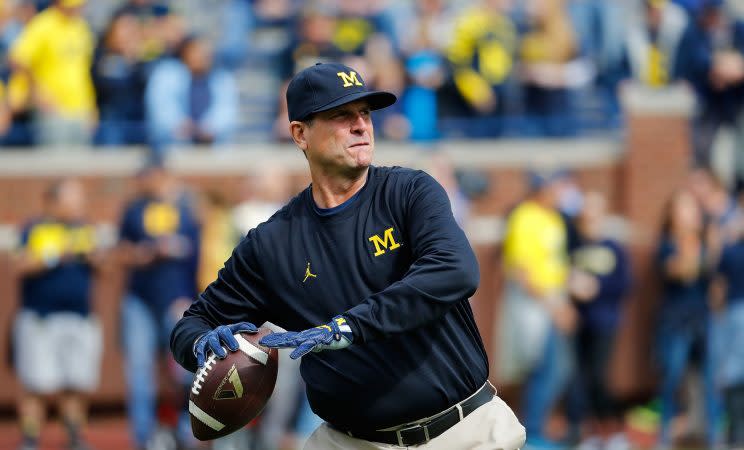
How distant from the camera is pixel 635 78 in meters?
13.5

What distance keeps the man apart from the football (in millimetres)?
56

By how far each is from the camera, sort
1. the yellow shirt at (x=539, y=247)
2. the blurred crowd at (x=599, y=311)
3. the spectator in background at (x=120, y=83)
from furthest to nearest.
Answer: the spectator in background at (x=120, y=83) < the yellow shirt at (x=539, y=247) < the blurred crowd at (x=599, y=311)

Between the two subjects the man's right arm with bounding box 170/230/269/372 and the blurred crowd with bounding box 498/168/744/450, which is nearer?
the man's right arm with bounding box 170/230/269/372

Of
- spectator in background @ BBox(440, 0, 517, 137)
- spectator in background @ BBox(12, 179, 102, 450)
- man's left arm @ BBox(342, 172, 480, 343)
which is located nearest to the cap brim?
man's left arm @ BBox(342, 172, 480, 343)

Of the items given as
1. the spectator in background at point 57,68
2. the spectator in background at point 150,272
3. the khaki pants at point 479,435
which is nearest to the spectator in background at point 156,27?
the spectator in background at point 57,68

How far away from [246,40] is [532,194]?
3813 millimetres

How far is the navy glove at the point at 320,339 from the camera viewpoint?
167 inches

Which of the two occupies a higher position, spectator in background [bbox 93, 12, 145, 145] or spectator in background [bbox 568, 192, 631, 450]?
spectator in background [bbox 93, 12, 145, 145]

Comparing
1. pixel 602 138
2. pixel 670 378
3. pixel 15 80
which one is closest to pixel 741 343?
pixel 670 378

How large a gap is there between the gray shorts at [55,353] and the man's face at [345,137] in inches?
240

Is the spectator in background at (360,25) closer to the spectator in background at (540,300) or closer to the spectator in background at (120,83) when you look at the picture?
the spectator in background at (120,83)

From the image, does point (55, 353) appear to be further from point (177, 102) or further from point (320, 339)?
point (320, 339)

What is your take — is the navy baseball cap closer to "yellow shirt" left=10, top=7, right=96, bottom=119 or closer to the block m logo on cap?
the block m logo on cap

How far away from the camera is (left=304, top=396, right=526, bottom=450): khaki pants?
4684mm
